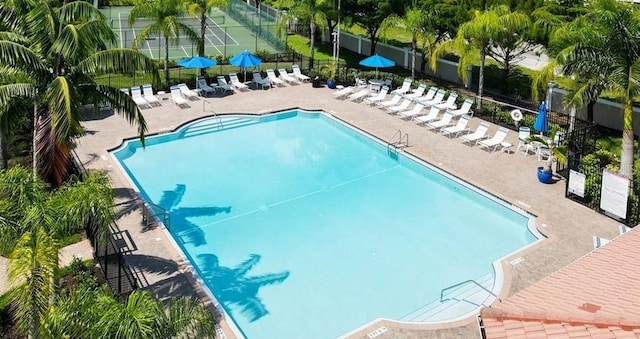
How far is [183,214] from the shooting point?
1873 centimetres

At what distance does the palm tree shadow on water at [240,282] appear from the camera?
14.3 metres

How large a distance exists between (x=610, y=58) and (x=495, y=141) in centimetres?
560

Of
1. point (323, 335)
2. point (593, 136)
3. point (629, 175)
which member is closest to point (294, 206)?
point (323, 335)

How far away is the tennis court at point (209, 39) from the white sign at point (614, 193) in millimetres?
22474

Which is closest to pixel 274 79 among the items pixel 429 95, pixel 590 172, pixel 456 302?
pixel 429 95

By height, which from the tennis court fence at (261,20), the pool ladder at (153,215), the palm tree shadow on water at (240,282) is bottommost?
the palm tree shadow on water at (240,282)

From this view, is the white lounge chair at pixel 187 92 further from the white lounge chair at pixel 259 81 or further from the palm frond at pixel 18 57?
the palm frond at pixel 18 57

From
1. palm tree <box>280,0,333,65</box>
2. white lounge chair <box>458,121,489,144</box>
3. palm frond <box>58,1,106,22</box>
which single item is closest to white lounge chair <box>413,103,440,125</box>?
white lounge chair <box>458,121,489,144</box>

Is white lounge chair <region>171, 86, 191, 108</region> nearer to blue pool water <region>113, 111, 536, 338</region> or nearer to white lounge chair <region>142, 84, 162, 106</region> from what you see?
white lounge chair <region>142, 84, 162, 106</region>

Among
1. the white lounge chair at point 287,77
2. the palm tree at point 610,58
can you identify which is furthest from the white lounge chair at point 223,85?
the palm tree at point 610,58

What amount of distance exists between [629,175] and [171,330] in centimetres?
1582

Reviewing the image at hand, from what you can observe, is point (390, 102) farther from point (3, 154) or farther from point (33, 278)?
point (33, 278)

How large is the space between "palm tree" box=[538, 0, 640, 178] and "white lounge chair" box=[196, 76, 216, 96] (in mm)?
16460

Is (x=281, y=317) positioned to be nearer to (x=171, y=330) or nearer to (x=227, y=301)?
(x=227, y=301)
